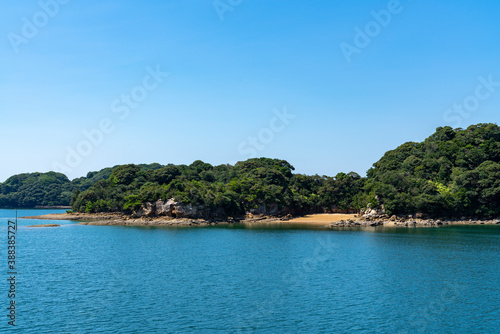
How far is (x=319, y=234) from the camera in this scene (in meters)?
67.4

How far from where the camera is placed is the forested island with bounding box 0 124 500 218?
84.1 metres

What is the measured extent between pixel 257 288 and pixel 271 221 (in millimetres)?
66010

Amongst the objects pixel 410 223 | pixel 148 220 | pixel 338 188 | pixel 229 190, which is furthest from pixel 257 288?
pixel 338 188

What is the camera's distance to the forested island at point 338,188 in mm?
84125

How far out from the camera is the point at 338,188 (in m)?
109

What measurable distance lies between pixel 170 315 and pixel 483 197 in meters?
79.4

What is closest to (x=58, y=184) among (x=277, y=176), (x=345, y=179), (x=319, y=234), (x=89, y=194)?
(x=89, y=194)

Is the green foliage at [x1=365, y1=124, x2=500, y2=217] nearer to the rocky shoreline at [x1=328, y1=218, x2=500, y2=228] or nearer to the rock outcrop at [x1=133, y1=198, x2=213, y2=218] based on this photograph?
the rocky shoreline at [x1=328, y1=218, x2=500, y2=228]

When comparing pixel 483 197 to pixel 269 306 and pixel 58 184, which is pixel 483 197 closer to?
pixel 269 306

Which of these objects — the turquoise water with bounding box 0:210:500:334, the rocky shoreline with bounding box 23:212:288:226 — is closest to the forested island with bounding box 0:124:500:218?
the rocky shoreline with bounding box 23:212:288:226

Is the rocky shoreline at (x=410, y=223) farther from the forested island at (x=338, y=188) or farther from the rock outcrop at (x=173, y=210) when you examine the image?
the rock outcrop at (x=173, y=210)

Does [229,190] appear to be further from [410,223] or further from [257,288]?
[257,288]

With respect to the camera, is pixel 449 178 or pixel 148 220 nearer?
pixel 148 220

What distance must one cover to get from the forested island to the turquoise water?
107ft
